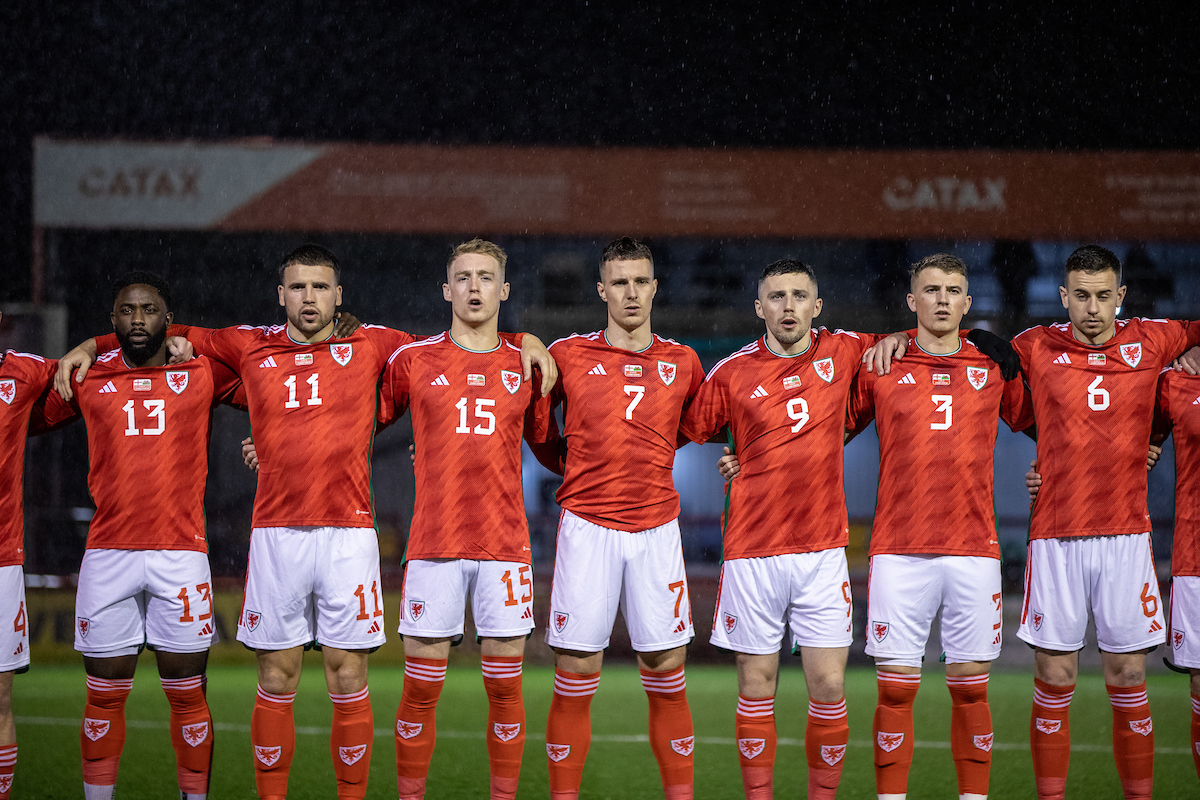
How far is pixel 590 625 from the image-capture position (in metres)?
4.22

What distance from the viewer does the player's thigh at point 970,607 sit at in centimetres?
428

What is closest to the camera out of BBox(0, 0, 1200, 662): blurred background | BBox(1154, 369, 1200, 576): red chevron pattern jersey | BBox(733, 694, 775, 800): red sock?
BBox(733, 694, 775, 800): red sock

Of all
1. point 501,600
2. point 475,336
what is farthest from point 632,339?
point 501,600

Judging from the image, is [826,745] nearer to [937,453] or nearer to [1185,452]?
[937,453]

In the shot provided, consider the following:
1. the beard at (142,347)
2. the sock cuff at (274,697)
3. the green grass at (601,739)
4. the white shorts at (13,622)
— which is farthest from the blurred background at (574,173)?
the sock cuff at (274,697)

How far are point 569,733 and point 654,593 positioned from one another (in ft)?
2.08

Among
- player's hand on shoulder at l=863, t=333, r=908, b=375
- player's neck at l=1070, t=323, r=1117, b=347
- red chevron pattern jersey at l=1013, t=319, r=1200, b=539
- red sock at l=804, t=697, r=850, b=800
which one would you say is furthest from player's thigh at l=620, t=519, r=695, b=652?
player's neck at l=1070, t=323, r=1117, b=347

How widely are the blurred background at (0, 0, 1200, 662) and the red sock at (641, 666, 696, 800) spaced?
581 centimetres

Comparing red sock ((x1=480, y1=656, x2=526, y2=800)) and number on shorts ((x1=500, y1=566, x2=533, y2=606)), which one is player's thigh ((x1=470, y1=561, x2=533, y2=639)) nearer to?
number on shorts ((x1=500, y1=566, x2=533, y2=606))

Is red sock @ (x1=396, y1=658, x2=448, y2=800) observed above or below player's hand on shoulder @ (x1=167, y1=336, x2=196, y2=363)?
below

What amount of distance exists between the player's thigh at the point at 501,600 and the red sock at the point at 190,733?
1.26 meters

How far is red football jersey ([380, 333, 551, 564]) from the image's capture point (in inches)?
167

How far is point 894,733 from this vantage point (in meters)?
4.24

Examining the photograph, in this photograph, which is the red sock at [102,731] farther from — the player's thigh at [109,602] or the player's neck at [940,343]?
the player's neck at [940,343]
